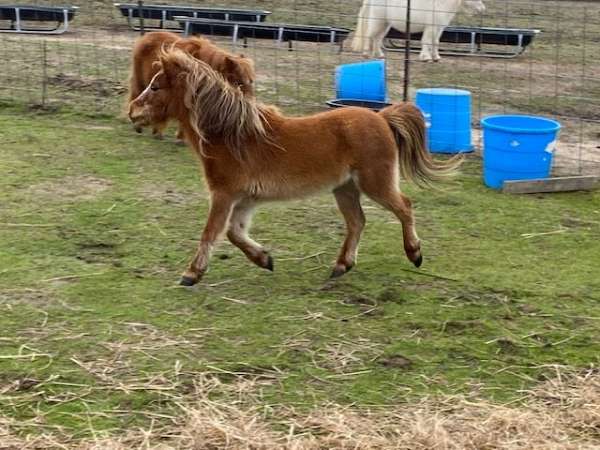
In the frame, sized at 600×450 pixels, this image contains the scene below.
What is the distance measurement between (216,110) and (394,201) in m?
1.02

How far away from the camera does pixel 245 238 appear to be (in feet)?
15.7

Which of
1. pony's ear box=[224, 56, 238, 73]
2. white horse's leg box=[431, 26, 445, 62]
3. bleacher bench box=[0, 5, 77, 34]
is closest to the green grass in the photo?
pony's ear box=[224, 56, 238, 73]

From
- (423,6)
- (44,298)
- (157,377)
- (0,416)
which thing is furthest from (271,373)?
(423,6)

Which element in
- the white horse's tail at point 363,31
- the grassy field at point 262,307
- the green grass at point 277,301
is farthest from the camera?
the white horse's tail at point 363,31

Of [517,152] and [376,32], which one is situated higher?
[376,32]

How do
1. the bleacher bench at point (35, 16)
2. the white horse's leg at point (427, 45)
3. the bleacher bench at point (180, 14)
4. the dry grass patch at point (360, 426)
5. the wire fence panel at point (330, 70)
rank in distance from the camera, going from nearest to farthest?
the dry grass patch at point (360, 426) < the wire fence panel at point (330, 70) < the white horse's leg at point (427, 45) < the bleacher bench at point (35, 16) < the bleacher bench at point (180, 14)

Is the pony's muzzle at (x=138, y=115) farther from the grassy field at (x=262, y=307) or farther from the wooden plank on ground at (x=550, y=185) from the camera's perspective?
the wooden plank on ground at (x=550, y=185)

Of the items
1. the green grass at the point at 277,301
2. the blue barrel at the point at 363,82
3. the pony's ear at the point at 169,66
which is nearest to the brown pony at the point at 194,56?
the pony's ear at the point at 169,66

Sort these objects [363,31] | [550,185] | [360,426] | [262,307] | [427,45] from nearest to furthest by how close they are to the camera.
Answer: [360,426] < [262,307] < [550,185] < [427,45] < [363,31]

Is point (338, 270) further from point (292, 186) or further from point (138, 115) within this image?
point (138, 115)

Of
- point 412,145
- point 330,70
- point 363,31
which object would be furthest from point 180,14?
point 412,145

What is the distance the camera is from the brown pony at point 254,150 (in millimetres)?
4602

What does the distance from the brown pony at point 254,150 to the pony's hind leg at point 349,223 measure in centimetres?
1

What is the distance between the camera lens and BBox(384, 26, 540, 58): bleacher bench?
12.5 m
